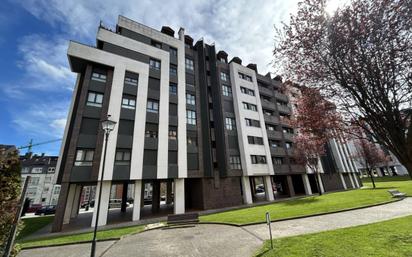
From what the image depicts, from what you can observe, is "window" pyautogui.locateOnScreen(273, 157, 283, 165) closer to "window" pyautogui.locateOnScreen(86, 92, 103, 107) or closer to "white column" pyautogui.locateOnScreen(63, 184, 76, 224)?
"window" pyautogui.locateOnScreen(86, 92, 103, 107)

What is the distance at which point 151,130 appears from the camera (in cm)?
2233

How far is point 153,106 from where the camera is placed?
23453 millimetres

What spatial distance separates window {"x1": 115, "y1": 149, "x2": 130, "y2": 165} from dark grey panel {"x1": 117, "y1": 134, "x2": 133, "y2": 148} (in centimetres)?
56

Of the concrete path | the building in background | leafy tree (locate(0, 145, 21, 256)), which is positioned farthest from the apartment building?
the building in background

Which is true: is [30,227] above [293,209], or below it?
below

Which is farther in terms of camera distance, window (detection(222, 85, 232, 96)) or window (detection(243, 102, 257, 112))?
window (detection(243, 102, 257, 112))

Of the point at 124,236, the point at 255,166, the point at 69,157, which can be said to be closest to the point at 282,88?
the point at 124,236

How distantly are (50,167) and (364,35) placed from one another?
83.9m

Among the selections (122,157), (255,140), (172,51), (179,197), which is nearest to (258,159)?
(255,140)

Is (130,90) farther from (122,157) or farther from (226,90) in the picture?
(226,90)

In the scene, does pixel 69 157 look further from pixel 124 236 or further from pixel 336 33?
pixel 336 33

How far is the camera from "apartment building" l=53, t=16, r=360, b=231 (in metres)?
19.1

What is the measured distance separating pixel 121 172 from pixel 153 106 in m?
9.08

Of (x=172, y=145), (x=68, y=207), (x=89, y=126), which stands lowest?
(x=68, y=207)
